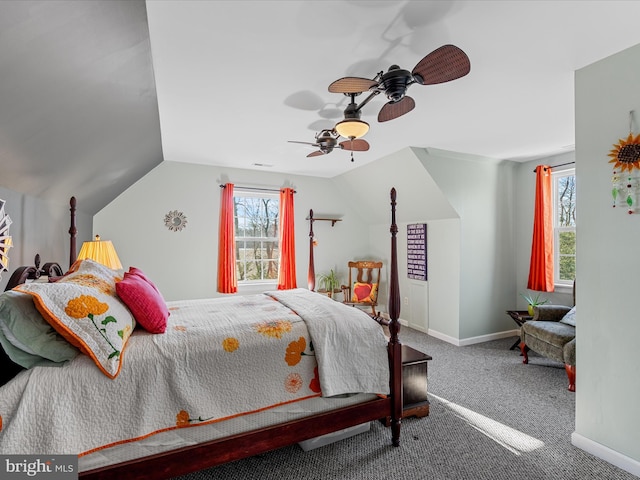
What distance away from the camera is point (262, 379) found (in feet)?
5.78

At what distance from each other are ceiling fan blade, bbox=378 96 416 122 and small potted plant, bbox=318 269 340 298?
3.34 metres

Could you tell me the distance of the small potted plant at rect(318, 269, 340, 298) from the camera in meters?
5.09

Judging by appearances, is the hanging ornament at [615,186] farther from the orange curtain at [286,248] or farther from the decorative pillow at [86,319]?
the orange curtain at [286,248]

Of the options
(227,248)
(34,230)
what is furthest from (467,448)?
(227,248)

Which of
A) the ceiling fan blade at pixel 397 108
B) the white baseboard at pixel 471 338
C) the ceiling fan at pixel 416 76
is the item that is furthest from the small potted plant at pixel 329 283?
the ceiling fan at pixel 416 76

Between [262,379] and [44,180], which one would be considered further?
[44,180]

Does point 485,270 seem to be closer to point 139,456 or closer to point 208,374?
point 208,374

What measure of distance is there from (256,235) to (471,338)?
347 centimetres

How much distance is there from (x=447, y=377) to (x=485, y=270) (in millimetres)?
1773

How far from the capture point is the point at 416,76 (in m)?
1.64

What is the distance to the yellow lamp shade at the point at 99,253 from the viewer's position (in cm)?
270

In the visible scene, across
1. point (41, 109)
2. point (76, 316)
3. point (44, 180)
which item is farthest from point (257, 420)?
point (44, 180)

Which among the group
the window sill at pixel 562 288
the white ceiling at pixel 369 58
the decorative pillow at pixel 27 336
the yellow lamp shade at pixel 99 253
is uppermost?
the white ceiling at pixel 369 58

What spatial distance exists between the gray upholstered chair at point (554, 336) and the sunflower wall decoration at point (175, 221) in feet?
14.5
